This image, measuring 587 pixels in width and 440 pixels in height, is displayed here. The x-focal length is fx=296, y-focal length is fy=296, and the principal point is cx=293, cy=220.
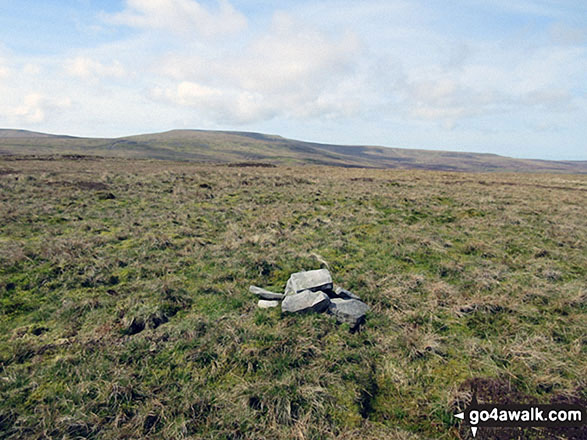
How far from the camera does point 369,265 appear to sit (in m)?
11.1

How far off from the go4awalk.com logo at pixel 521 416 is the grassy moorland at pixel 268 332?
0.16 m

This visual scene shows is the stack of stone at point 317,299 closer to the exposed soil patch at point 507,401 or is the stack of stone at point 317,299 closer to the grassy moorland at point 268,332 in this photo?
the grassy moorland at point 268,332

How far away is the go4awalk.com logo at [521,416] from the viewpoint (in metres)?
4.72

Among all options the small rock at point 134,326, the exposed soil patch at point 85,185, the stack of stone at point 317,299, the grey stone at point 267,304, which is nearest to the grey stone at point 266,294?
the stack of stone at point 317,299

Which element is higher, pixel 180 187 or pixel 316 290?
pixel 180 187

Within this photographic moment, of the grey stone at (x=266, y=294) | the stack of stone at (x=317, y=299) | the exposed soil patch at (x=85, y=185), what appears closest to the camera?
the stack of stone at (x=317, y=299)

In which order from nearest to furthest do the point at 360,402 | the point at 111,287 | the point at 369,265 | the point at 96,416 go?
the point at 96,416
the point at 360,402
the point at 111,287
the point at 369,265

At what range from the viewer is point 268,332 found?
674cm

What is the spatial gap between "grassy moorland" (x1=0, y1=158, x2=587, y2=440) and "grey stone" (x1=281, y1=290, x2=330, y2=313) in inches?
12.6

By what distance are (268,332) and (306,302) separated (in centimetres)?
130

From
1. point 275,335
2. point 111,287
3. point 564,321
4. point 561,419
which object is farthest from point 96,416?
point 564,321

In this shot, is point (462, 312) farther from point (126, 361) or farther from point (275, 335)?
point (126, 361)

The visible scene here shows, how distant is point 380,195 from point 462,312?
1776 centimetres

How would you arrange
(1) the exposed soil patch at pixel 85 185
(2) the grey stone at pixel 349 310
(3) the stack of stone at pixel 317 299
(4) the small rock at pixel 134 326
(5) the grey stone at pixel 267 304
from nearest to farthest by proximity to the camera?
1. (4) the small rock at pixel 134 326
2. (2) the grey stone at pixel 349 310
3. (3) the stack of stone at pixel 317 299
4. (5) the grey stone at pixel 267 304
5. (1) the exposed soil patch at pixel 85 185
